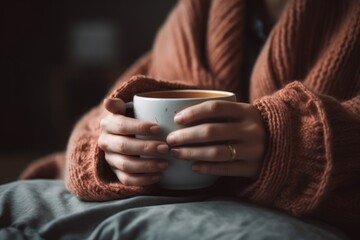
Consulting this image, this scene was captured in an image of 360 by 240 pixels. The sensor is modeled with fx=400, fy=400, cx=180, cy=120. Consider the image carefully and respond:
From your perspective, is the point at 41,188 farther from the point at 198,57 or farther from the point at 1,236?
the point at 198,57

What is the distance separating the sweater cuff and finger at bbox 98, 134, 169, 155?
0.38ft

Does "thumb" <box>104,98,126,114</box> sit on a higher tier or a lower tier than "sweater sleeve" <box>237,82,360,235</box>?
higher

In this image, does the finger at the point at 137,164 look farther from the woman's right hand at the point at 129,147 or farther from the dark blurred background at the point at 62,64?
the dark blurred background at the point at 62,64

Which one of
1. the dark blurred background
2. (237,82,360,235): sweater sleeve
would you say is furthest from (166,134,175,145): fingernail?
the dark blurred background

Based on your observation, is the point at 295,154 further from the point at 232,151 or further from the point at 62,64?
the point at 62,64

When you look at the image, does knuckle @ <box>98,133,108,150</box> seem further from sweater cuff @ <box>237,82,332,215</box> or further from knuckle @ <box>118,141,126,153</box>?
sweater cuff @ <box>237,82,332,215</box>

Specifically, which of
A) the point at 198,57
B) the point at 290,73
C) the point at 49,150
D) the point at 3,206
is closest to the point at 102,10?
the point at 49,150

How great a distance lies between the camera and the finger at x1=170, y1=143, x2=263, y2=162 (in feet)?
1.37

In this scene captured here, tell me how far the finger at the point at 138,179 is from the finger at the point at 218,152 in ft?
0.13

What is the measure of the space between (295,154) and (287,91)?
0.07 metres

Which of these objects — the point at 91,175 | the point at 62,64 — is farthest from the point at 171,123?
the point at 62,64

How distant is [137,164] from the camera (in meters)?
0.44

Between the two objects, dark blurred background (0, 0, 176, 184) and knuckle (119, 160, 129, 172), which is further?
dark blurred background (0, 0, 176, 184)

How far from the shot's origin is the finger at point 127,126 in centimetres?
42
